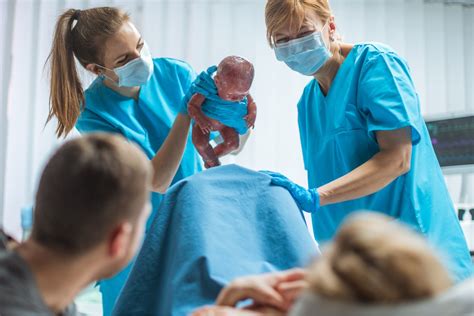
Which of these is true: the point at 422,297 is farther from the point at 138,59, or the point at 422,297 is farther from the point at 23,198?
the point at 23,198

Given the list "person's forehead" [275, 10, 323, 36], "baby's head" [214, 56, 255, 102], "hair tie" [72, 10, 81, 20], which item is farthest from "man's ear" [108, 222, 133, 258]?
"hair tie" [72, 10, 81, 20]

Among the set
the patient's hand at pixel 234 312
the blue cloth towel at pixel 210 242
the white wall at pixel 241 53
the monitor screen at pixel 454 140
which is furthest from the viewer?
the white wall at pixel 241 53

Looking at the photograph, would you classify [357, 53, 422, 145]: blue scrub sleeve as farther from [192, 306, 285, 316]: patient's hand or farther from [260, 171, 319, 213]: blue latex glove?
[192, 306, 285, 316]: patient's hand

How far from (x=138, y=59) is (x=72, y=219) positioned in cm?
109

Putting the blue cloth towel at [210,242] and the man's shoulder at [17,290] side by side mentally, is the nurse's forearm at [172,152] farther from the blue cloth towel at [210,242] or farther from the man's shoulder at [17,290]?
the man's shoulder at [17,290]

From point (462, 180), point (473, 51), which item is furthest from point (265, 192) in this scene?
point (473, 51)

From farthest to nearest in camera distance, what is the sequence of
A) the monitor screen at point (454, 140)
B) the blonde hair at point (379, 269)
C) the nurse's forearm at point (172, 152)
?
the monitor screen at point (454, 140), the nurse's forearm at point (172, 152), the blonde hair at point (379, 269)

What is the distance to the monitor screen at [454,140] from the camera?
3.42 metres

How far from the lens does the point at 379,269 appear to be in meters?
0.60

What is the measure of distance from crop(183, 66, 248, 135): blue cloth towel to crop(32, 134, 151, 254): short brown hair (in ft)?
2.33

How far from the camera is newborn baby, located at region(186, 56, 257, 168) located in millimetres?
1591

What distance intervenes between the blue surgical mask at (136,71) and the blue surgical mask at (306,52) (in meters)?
0.46

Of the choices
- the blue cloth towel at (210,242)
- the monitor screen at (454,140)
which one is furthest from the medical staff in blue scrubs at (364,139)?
the monitor screen at (454,140)

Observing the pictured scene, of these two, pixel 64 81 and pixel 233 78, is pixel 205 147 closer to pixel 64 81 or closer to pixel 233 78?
pixel 233 78
